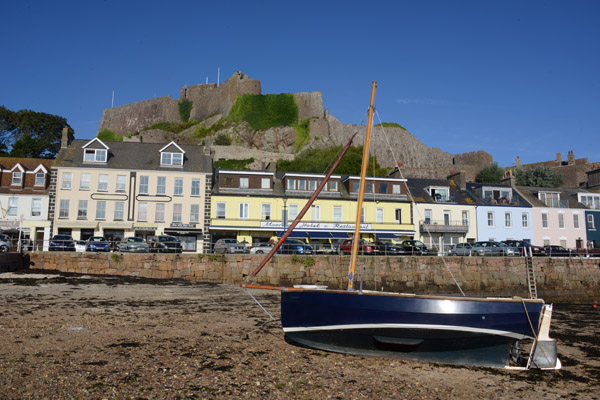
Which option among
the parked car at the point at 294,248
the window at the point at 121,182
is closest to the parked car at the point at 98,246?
the window at the point at 121,182

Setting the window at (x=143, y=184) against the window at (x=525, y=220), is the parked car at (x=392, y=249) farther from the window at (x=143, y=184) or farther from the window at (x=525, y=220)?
the window at (x=143, y=184)

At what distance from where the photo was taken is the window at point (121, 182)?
120 feet

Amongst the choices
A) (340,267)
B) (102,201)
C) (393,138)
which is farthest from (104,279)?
(393,138)

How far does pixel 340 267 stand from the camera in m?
27.2

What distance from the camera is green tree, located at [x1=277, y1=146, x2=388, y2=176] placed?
5825 cm

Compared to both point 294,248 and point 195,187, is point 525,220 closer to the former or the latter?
point 294,248

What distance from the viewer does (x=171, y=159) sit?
38.5 m

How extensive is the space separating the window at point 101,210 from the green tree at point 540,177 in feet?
180

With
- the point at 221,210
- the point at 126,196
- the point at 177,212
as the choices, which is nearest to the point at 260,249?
the point at 221,210

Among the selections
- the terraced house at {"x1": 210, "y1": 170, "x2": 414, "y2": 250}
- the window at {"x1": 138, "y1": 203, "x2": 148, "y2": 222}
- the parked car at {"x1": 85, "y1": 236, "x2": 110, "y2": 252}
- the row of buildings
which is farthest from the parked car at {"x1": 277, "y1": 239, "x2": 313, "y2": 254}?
the window at {"x1": 138, "y1": 203, "x2": 148, "y2": 222}

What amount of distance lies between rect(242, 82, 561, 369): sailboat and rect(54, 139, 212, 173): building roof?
2913cm

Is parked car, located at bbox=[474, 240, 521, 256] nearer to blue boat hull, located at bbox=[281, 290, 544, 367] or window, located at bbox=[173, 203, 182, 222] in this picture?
blue boat hull, located at bbox=[281, 290, 544, 367]

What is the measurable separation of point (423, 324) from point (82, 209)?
107 feet

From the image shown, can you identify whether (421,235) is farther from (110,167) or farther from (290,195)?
(110,167)
